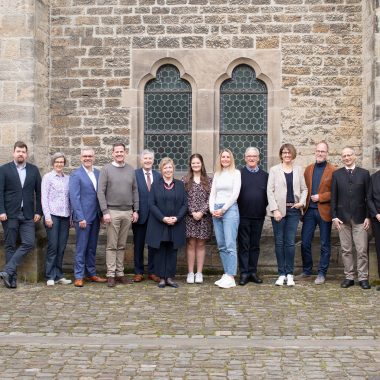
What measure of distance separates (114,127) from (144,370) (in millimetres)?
6110

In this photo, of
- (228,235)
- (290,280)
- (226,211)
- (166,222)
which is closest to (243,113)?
(226,211)

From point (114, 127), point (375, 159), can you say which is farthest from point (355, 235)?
point (114, 127)

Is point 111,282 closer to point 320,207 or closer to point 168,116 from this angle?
point 320,207

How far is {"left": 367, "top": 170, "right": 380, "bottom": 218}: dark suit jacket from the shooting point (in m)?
8.88

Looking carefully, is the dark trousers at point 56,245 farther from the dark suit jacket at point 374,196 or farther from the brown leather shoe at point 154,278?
the dark suit jacket at point 374,196

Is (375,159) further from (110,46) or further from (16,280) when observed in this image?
(16,280)

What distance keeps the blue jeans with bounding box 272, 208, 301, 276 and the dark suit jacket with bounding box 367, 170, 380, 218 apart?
3.20ft

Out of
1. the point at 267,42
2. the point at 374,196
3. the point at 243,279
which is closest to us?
the point at 374,196

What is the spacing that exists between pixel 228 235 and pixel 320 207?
1.40 m

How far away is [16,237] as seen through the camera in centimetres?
931

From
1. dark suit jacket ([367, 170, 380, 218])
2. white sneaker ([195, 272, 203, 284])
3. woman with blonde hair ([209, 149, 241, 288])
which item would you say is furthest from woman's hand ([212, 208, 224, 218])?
dark suit jacket ([367, 170, 380, 218])

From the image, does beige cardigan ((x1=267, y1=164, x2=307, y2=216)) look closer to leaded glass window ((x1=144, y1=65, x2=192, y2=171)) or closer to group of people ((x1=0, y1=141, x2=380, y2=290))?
group of people ((x1=0, y1=141, x2=380, y2=290))

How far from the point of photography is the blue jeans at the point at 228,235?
9117 mm

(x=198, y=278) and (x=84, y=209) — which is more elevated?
(x=84, y=209)
